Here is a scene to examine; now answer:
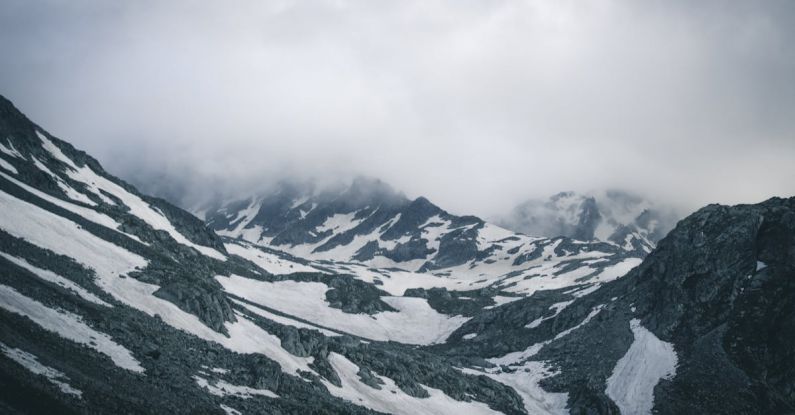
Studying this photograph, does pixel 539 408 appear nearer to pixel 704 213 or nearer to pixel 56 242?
pixel 704 213

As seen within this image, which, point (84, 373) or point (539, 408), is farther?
point (539, 408)

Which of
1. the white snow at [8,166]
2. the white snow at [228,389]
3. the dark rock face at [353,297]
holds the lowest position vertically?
the white snow at [228,389]

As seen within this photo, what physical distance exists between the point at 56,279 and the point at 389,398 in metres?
36.2

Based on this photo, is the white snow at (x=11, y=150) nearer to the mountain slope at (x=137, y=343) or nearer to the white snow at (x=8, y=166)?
the mountain slope at (x=137, y=343)

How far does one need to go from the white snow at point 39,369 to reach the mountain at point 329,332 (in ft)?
0.34

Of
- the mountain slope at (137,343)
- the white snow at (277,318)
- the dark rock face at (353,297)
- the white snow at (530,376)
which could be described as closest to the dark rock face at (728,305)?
the white snow at (530,376)

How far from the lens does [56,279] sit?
4959cm

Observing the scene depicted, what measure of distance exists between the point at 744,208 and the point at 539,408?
4903 centimetres

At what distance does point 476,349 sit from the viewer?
10919 centimetres

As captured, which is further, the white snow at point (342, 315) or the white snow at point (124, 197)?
the white snow at point (124, 197)

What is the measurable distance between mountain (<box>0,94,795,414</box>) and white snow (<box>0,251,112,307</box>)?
0.67ft

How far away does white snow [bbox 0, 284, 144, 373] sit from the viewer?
3805cm

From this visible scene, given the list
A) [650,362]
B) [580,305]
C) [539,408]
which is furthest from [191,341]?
[580,305]

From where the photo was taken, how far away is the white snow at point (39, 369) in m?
29.4
